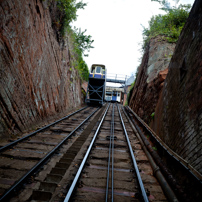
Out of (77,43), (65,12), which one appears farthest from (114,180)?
(77,43)

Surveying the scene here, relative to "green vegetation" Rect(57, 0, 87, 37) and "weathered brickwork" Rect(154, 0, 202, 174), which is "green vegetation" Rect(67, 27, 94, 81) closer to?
"green vegetation" Rect(57, 0, 87, 37)

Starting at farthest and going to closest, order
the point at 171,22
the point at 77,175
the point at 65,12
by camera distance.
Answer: the point at 171,22, the point at 65,12, the point at 77,175

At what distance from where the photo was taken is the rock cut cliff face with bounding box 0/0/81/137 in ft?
15.6

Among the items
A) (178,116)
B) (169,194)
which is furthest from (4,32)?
(169,194)

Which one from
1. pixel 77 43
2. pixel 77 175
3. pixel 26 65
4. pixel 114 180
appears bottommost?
pixel 114 180

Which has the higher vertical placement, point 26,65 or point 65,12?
point 65,12

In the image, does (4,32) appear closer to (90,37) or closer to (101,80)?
(90,37)

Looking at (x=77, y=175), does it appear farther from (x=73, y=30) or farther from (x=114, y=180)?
(x=73, y=30)

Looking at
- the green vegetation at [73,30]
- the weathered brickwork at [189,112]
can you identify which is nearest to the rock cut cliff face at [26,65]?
the green vegetation at [73,30]

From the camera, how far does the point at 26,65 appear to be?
19.9ft

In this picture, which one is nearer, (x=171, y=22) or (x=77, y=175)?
(x=77, y=175)

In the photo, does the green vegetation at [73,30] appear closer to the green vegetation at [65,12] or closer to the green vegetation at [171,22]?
the green vegetation at [65,12]

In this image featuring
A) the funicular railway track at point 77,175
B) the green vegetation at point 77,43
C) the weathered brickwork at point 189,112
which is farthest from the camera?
the green vegetation at point 77,43

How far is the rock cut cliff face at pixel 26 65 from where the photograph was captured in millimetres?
4754
